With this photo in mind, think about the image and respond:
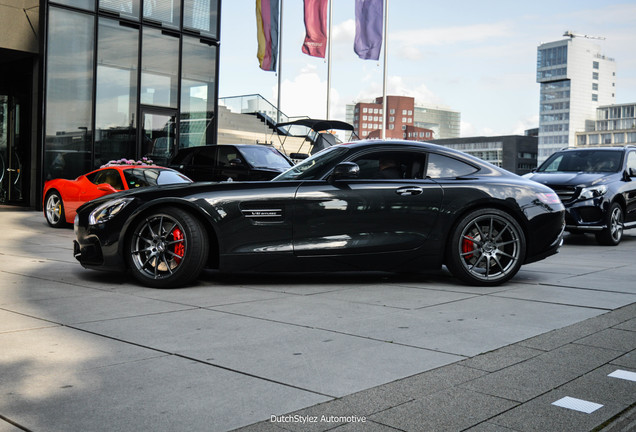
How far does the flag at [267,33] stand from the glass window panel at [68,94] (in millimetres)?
12935

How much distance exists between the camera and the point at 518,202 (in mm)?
6645

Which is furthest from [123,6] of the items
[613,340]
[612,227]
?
[613,340]

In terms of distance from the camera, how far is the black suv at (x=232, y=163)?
1441 cm

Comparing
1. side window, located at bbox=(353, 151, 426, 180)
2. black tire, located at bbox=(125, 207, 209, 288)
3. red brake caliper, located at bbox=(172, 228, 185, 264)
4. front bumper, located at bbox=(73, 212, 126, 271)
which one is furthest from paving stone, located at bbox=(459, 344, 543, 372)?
front bumper, located at bbox=(73, 212, 126, 271)

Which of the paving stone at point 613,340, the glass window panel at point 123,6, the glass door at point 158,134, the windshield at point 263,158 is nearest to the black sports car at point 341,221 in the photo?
the paving stone at point 613,340

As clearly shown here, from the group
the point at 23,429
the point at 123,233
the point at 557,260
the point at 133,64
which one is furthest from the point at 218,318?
the point at 133,64

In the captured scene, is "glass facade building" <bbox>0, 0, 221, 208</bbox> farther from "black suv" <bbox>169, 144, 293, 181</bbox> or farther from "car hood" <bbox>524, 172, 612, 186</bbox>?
"car hood" <bbox>524, 172, 612, 186</bbox>

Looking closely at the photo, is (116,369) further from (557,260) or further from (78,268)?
(557,260)

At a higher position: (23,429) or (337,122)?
(337,122)

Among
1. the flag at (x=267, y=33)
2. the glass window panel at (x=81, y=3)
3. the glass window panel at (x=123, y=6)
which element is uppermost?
the flag at (x=267, y=33)

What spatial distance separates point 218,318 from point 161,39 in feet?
54.8

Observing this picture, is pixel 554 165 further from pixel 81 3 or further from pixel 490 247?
pixel 81 3

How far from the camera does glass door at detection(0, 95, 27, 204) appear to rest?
19422 millimetres

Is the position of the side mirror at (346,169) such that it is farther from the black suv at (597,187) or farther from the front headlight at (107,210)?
the black suv at (597,187)
